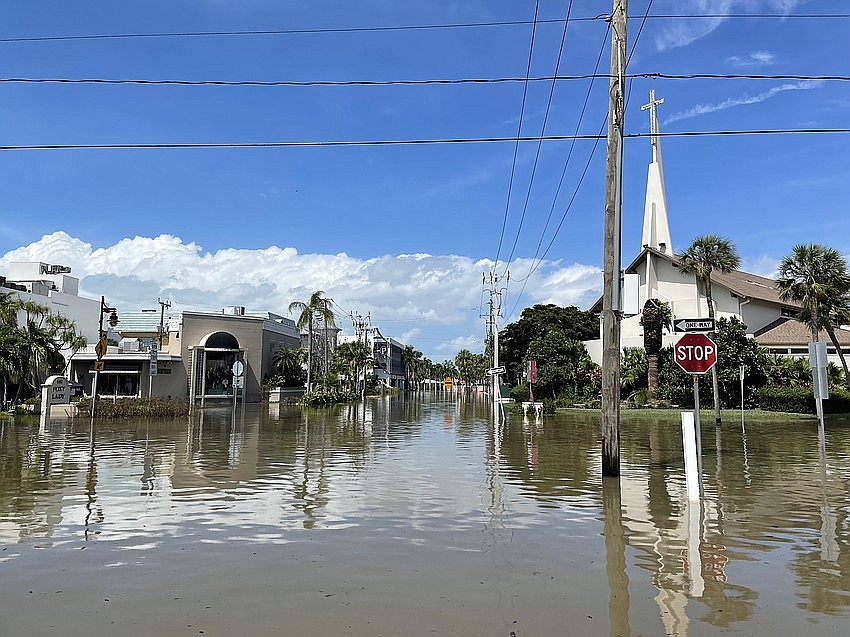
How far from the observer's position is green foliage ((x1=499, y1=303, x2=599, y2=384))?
79.6 meters

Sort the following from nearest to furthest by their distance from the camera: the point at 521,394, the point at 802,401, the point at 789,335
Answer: the point at 802,401
the point at 789,335
the point at 521,394

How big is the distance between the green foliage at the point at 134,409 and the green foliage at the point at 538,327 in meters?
46.4

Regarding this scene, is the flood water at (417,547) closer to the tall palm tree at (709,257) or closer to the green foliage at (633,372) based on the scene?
the tall palm tree at (709,257)

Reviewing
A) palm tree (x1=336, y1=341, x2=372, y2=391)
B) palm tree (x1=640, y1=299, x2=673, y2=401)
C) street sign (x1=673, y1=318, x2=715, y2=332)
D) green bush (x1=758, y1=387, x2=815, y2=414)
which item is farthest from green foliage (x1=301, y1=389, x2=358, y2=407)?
street sign (x1=673, y1=318, x2=715, y2=332)

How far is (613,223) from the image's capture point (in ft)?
47.6

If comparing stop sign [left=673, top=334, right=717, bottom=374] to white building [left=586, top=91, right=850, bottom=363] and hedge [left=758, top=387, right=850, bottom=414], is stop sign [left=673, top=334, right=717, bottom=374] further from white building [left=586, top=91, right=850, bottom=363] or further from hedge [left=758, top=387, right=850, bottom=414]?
white building [left=586, top=91, right=850, bottom=363]

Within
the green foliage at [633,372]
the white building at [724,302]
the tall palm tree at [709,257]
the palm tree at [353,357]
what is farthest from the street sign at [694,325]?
the palm tree at [353,357]

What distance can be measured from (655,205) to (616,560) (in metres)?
70.3

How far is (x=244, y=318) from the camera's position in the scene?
215 feet

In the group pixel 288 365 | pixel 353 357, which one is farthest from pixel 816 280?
pixel 353 357

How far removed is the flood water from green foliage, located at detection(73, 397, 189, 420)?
1643 cm

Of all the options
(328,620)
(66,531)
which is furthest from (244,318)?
(328,620)

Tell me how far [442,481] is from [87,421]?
23.8 metres

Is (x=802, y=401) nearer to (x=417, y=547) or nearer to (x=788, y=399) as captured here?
(x=788, y=399)
